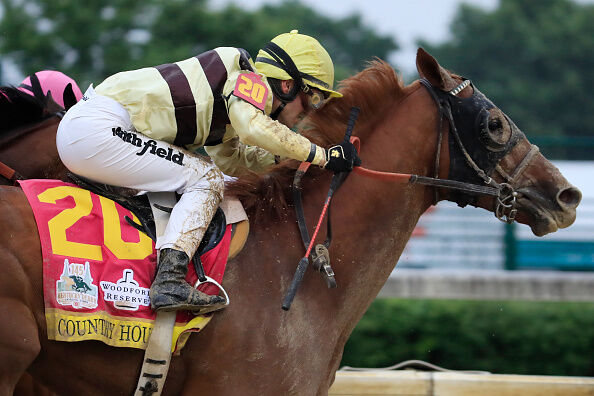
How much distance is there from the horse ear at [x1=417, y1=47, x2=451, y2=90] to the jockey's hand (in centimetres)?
62

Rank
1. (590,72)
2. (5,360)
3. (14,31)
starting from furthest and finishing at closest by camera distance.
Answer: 1. (590,72)
2. (14,31)
3. (5,360)

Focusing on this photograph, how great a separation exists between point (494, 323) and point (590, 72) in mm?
22060

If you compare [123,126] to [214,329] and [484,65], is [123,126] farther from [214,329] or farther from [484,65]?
[484,65]

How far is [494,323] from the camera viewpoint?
7961mm

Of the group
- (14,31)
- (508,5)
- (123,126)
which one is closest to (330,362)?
(123,126)

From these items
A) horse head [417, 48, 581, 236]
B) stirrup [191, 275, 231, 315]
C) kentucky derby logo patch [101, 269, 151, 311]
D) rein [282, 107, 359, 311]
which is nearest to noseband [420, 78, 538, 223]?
horse head [417, 48, 581, 236]

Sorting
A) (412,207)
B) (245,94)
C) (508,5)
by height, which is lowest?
(412,207)

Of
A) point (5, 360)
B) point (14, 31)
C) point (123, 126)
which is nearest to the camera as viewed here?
point (5, 360)

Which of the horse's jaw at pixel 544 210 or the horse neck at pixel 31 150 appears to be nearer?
the horse's jaw at pixel 544 210

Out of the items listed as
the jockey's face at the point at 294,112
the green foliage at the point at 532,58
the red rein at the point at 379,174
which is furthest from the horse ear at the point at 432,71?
the green foliage at the point at 532,58

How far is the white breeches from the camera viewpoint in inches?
136

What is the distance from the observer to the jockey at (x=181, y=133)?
11.3 feet

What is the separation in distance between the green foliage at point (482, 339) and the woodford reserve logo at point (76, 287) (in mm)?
4983

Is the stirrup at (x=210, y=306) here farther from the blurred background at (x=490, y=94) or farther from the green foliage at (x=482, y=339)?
the green foliage at (x=482, y=339)
